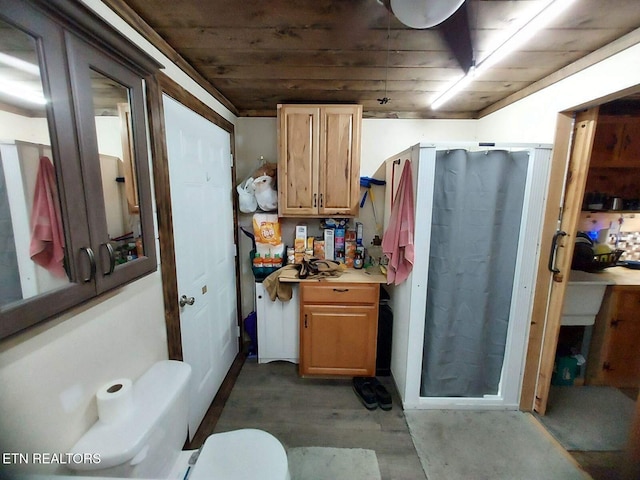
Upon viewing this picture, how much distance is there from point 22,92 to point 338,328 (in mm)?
2027

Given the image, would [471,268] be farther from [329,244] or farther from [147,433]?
[147,433]

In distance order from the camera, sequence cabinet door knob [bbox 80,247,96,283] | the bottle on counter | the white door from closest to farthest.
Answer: cabinet door knob [bbox 80,247,96,283] < the white door < the bottle on counter

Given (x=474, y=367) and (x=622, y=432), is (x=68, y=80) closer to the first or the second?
(x=474, y=367)

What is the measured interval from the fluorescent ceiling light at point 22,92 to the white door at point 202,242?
0.67 meters

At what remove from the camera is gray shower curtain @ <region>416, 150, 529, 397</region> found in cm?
161

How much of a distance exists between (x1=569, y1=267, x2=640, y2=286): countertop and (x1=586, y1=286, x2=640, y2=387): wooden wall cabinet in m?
0.05

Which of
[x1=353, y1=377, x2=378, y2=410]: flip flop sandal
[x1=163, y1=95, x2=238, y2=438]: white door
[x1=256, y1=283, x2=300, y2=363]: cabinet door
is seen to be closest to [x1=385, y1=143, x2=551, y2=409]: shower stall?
[x1=353, y1=377, x2=378, y2=410]: flip flop sandal

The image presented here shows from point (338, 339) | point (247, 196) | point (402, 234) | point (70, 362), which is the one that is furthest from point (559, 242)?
point (70, 362)

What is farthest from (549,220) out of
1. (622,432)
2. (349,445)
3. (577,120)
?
(349,445)

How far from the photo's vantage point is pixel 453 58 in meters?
1.45

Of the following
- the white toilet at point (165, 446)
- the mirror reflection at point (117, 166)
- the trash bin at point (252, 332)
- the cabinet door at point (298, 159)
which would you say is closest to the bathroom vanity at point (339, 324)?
the trash bin at point (252, 332)

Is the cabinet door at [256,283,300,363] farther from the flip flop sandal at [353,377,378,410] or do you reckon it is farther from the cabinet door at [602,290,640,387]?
the cabinet door at [602,290,640,387]

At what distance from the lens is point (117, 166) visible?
98 cm

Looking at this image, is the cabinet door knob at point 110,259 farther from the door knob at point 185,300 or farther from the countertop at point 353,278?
the countertop at point 353,278
